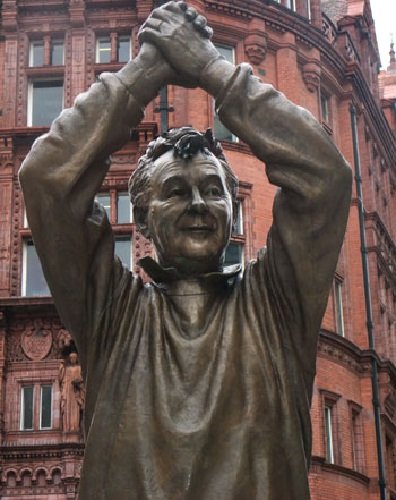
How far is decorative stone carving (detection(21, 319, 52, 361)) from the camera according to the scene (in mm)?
22203

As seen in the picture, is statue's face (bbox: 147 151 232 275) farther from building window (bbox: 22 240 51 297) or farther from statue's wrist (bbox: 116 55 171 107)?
building window (bbox: 22 240 51 297)

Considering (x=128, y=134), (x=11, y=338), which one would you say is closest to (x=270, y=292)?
(x=128, y=134)

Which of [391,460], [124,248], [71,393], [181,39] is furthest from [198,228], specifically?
[391,460]

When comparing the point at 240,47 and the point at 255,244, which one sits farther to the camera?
the point at 240,47

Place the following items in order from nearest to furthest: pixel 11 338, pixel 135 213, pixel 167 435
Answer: pixel 167 435, pixel 135 213, pixel 11 338

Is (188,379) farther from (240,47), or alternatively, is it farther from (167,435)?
(240,47)

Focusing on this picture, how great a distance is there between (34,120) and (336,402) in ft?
30.0

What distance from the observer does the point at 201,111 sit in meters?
24.0

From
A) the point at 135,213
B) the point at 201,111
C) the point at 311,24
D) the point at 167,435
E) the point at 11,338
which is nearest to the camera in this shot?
the point at 167,435

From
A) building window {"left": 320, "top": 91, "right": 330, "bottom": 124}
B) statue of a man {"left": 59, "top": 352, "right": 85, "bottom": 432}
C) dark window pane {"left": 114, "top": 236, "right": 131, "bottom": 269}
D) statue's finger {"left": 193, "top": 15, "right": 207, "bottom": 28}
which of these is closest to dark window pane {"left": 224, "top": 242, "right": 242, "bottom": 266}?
dark window pane {"left": 114, "top": 236, "right": 131, "bottom": 269}

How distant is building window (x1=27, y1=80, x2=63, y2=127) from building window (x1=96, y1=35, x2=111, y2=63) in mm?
1032

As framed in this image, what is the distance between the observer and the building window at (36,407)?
71.2 feet

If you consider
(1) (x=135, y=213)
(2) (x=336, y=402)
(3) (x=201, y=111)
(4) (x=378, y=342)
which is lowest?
(1) (x=135, y=213)

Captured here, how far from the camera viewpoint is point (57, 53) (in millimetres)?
24828
